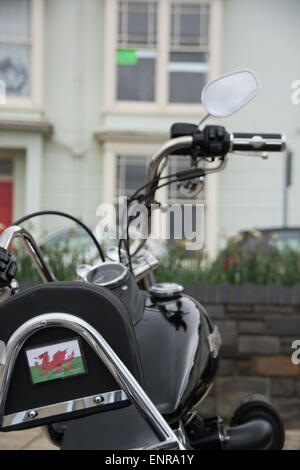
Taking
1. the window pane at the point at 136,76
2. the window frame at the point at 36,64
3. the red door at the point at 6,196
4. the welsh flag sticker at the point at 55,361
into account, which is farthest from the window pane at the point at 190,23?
the welsh flag sticker at the point at 55,361

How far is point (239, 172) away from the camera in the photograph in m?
10.0

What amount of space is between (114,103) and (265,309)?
7.30 meters

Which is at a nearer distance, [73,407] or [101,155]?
[73,407]

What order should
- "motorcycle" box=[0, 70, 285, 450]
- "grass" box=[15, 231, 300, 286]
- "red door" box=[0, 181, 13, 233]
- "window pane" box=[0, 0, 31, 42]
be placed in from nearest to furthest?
"motorcycle" box=[0, 70, 285, 450] → "grass" box=[15, 231, 300, 286] → "window pane" box=[0, 0, 31, 42] → "red door" box=[0, 181, 13, 233]

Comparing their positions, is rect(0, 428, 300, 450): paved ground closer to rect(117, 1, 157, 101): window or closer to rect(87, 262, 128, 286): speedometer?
rect(87, 262, 128, 286): speedometer

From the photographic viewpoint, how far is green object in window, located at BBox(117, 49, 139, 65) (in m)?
9.84

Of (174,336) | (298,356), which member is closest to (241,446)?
(174,336)

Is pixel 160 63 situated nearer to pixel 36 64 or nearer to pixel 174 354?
pixel 36 64

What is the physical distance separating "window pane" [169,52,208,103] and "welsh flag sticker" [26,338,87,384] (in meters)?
9.41

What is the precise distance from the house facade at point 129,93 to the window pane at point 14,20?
0.02m

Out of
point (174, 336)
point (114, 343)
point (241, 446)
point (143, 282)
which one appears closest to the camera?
point (114, 343)

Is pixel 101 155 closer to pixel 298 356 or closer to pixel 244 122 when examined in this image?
pixel 244 122

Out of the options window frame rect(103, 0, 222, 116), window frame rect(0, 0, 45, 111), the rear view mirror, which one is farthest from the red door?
the rear view mirror
